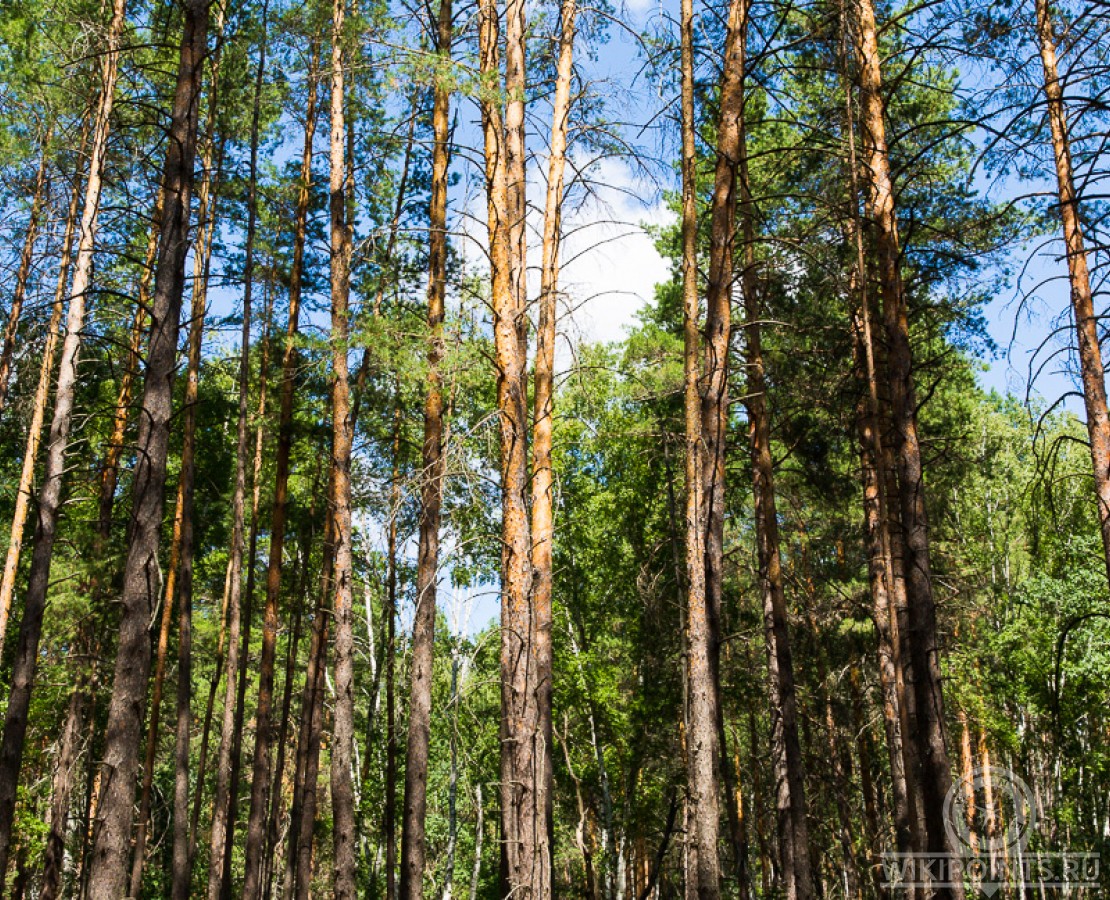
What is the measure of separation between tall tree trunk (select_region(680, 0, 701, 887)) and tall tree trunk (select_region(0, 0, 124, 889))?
22.4 ft

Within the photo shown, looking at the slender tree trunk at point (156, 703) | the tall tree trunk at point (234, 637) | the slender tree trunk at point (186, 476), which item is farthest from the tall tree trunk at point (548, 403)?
the slender tree trunk at point (156, 703)

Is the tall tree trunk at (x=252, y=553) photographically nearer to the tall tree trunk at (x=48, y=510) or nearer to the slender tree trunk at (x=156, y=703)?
the slender tree trunk at (x=156, y=703)

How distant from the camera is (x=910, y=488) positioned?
8.28 meters

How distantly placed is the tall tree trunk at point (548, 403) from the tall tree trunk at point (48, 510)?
5341 mm

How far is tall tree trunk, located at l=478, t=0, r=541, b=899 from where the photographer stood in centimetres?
695

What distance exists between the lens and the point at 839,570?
68.0ft

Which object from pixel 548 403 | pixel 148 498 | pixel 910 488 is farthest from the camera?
pixel 548 403

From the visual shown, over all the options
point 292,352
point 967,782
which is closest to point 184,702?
point 292,352

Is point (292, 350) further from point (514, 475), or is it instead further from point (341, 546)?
point (514, 475)

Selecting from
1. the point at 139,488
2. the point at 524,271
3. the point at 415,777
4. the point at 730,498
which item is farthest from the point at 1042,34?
the point at 415,777

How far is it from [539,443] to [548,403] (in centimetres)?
59

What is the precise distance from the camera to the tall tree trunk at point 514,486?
22.8 feet

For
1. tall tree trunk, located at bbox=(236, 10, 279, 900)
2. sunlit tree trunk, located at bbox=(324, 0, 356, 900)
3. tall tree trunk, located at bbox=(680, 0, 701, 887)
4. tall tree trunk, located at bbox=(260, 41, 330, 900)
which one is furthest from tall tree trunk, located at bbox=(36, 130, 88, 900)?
tall tree trunk, located at bbox=(680, 0, 701, 887)

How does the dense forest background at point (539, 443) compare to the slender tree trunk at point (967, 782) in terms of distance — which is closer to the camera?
the dense forest background at point (539, 443)
